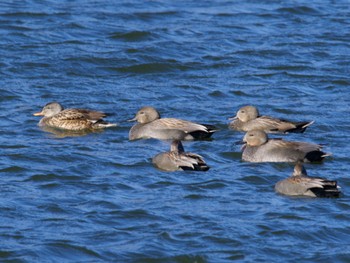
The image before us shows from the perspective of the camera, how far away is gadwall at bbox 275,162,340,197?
13.7 m

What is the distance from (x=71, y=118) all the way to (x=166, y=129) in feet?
4.96

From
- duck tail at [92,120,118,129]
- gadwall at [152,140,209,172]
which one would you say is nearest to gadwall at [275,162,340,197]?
gadwall at [152,140,209,172]

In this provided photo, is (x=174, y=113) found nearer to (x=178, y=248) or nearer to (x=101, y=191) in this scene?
(x=101, y=191)

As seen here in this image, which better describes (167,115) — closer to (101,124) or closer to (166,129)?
(101,124)

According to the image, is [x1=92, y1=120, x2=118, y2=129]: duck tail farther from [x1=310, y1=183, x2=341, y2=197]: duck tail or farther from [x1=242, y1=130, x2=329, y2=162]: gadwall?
[x1=310, y1=183, x2=341, y2=197]: duck tail

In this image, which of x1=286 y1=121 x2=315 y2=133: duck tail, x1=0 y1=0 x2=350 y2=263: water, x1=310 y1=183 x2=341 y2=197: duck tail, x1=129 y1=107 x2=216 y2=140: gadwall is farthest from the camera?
x1=286 y1=121 x2=315 y2=133: duck tail

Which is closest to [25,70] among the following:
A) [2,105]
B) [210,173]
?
[2,105]

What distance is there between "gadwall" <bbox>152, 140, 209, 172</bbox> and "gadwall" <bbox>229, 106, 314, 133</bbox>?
2.36m

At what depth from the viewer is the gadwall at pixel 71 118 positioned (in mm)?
17328

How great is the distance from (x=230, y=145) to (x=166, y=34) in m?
7.26

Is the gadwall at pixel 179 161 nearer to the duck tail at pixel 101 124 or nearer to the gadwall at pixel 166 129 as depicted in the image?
the gadwall at pixel 166 129

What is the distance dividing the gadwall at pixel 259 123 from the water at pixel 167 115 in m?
0.17

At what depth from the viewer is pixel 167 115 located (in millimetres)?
18391

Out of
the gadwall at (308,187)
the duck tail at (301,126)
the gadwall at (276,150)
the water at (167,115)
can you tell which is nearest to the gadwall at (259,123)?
the duck tail at (301,126)
